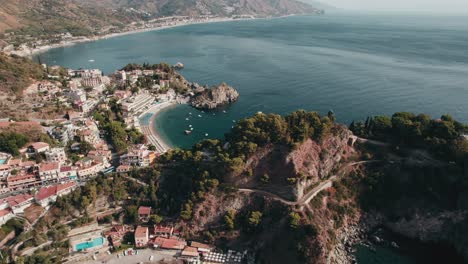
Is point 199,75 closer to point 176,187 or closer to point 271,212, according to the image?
point 176,187

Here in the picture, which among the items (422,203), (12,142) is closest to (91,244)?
(12,142)

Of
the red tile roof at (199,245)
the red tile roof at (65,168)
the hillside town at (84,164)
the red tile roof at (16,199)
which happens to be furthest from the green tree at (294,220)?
the red tile roof at (16,199)

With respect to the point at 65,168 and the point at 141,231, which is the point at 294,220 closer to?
the point at 141,231

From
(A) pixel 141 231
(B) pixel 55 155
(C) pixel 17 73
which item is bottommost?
(A) pixel 141 231

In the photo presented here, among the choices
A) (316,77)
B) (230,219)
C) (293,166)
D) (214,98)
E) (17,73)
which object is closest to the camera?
(230,219)

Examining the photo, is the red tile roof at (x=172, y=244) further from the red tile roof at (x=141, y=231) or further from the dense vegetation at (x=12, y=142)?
the dense vegetation at (x=12, y=142)

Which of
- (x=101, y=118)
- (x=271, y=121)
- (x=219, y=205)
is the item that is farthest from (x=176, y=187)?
(x=101, y=118)
